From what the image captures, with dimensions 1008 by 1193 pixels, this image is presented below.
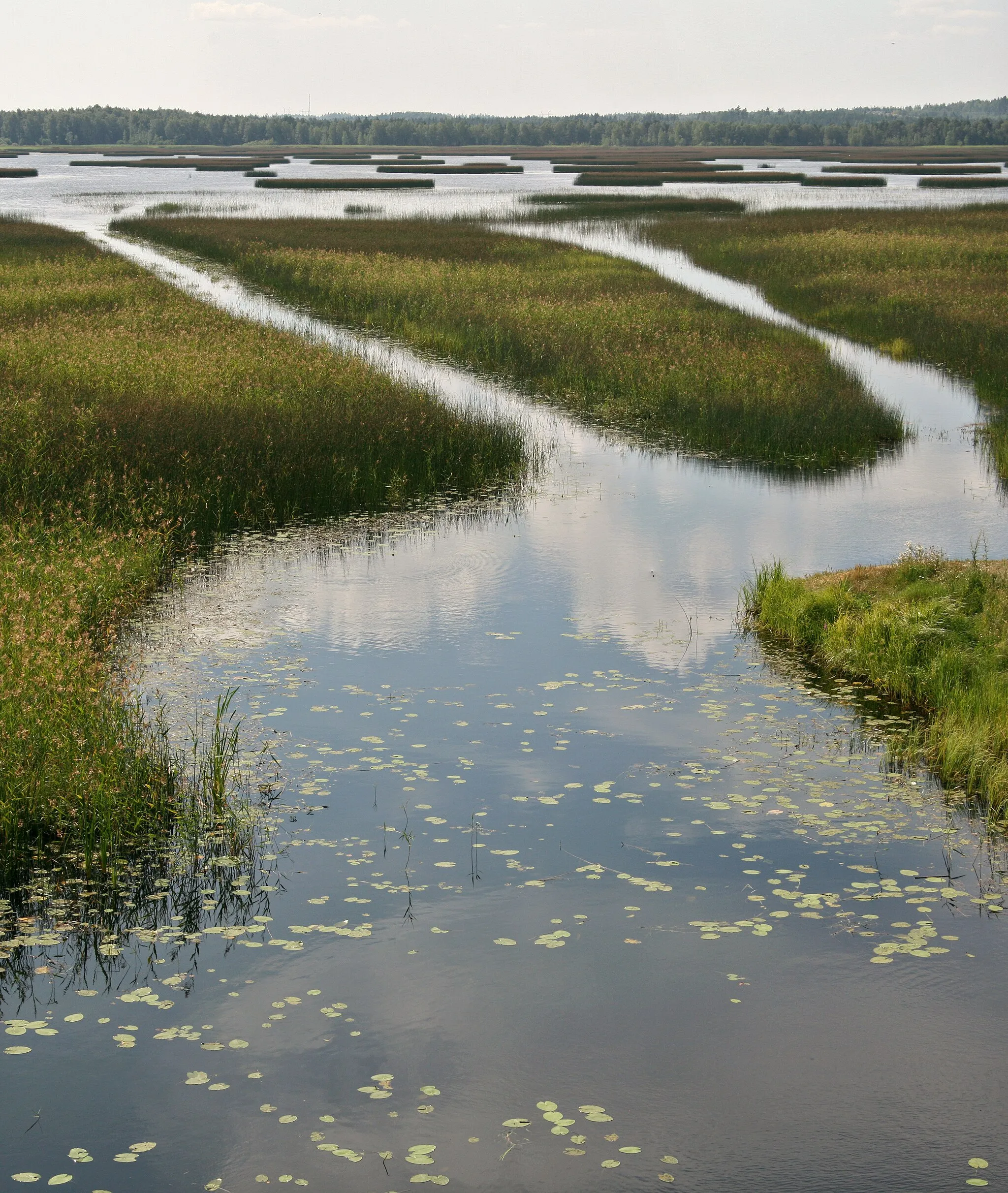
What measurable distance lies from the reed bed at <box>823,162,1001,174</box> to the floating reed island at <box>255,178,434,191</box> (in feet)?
143

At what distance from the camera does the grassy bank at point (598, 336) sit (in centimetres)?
2597

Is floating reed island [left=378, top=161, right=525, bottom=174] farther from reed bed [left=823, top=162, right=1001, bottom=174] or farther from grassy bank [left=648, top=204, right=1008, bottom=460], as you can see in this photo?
grassy bank [left=648, top=204, right=1008, bottom=460]

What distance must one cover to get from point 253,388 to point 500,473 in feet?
17.7

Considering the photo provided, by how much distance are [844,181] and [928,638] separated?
344 feet

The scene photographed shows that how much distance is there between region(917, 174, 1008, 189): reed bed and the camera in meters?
98.4

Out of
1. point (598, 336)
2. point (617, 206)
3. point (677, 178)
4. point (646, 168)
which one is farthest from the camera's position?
point (646, 168)

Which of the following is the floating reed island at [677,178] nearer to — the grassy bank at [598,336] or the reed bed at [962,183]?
the reed bed at [962,183]

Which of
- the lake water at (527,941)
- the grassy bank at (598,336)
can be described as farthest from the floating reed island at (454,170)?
the lake water at (527,941)

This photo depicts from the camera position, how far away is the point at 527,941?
339 inches

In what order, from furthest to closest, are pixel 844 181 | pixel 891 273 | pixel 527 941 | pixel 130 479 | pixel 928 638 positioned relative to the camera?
pixel 844 181, pixel 891 273, pixel 130 479, pixel 928 638, pixel 527 941

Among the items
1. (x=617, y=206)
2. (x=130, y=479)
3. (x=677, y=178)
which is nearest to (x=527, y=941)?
(x=130, y=479)

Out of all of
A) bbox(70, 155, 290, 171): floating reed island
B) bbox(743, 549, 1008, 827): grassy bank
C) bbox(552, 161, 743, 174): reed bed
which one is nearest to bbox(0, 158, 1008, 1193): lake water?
bbox(743, 549, 1008, 827): grassy bank

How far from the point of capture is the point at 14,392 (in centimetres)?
2380

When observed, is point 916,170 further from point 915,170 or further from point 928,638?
point 928,638
